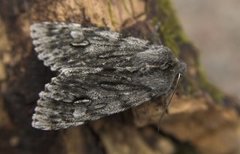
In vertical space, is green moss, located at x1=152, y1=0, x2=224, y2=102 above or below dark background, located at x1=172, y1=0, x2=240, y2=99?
above

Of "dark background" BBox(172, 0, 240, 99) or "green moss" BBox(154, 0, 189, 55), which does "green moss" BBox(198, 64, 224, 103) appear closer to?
"green moss" BBox(154, 0, 189, 55)

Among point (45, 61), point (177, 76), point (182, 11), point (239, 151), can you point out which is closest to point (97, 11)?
point (45, 61)

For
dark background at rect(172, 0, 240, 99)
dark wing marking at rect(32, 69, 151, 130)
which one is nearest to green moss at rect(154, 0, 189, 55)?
dark wing marking at rect(32, 69, 151, 130)

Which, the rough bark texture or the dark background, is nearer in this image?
the rough bark texture

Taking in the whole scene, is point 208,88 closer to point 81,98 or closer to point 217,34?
point 81,98

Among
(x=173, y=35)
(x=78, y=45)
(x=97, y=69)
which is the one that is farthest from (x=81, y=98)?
(x=173, y=35)

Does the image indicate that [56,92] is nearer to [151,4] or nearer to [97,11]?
[97,11]

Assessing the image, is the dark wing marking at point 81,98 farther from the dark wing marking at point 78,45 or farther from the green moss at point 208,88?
the green moss at point 208,88
